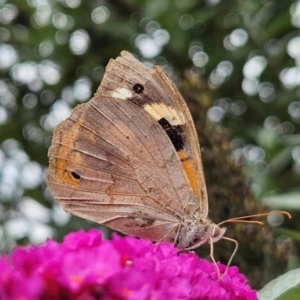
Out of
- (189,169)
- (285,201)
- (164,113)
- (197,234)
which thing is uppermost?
(164,113)

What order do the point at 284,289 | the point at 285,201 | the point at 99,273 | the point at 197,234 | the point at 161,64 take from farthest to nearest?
1. the point at 161,64
2. the point at 285,201
3. the point at 197,234
4. the point at 284,289
5. the point at 99,273

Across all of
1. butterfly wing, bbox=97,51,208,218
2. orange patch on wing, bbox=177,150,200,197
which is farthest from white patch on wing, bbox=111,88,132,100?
orange patch on wing, bbox=177,150,200,197

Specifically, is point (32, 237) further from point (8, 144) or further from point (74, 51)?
point (74, 51)

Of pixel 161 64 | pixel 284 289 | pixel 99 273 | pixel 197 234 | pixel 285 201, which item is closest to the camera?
pixel 99 273

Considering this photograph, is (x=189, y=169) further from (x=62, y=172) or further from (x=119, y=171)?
(x=62, y=172)

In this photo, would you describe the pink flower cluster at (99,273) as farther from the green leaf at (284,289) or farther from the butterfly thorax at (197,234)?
the butterfly thorax at (197,234)

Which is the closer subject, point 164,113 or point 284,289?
point 284,289

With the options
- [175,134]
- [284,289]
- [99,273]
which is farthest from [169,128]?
[99,273]
